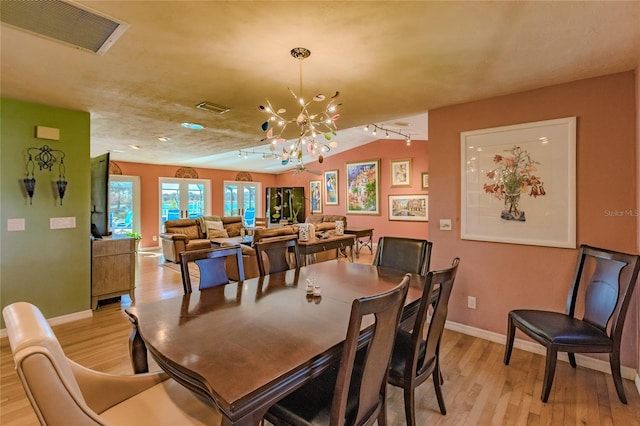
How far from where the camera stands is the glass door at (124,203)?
7855 millimetres

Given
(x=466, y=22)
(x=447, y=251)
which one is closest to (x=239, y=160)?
(x=447, y=251)

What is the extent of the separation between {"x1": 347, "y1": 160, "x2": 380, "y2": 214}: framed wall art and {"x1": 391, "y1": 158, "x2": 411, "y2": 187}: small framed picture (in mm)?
457

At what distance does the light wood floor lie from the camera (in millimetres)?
1876

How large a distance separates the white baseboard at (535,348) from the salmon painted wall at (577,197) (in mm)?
55

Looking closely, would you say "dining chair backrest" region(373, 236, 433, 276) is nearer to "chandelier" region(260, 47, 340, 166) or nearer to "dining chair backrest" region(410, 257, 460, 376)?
"dining chair backrest" region(410, 257, 460, 376)

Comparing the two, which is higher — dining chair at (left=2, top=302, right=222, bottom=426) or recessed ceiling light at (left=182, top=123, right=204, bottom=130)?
recessed ceiling light at (left=182, top=123, right=204, bottom=130)

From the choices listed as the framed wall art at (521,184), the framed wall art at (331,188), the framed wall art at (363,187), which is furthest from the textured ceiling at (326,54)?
the framed wall art at (331,188)

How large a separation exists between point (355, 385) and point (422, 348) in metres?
0.61

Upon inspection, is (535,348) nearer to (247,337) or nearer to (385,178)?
(247,337)

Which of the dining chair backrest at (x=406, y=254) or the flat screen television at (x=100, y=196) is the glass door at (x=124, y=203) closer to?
the flat screen television at (x=100, y=196)

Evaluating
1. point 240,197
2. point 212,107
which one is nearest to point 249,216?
point 240,197

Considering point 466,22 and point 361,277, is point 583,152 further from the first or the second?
point 361,277

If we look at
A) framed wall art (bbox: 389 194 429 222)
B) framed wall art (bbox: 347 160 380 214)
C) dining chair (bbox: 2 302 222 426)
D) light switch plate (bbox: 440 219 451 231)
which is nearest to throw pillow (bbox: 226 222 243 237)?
framed wall art (bbox: 347 160 380 214)

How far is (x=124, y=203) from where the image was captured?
8047 millimetres
